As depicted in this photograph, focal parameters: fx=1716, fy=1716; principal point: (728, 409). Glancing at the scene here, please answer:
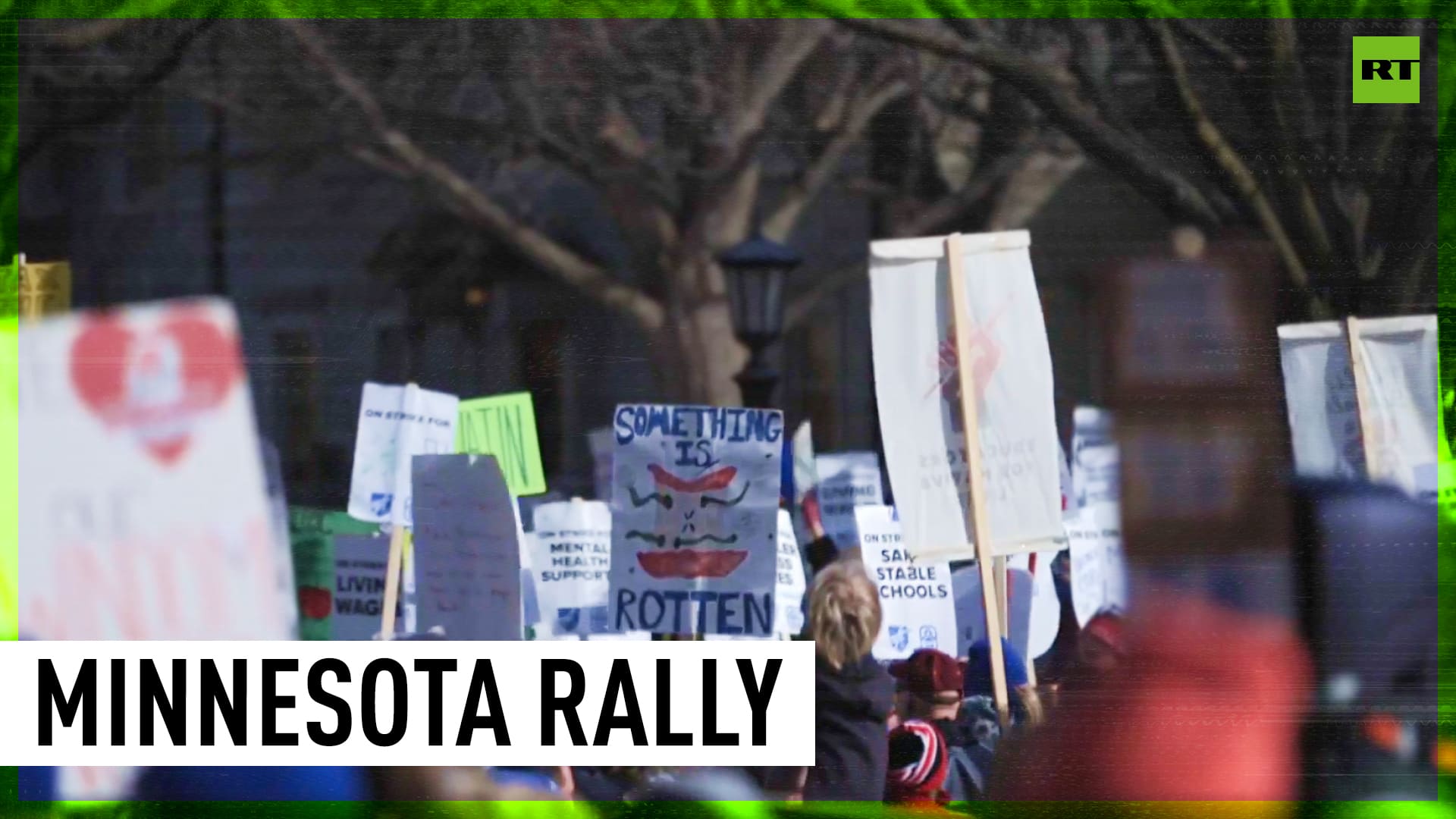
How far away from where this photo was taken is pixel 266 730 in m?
4.39

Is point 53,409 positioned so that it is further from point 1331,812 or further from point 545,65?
point 1331,812

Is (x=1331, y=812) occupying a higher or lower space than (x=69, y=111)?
lower

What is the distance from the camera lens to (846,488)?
4352 mm

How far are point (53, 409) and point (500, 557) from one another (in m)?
1.20

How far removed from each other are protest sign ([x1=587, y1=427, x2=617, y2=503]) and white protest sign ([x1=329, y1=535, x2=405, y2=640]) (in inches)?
22.7

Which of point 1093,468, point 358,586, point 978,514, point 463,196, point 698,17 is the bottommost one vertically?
point 358,586

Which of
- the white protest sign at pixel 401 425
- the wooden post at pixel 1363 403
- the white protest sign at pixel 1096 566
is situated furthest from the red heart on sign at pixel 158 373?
the wooden post at pixel 1363 403

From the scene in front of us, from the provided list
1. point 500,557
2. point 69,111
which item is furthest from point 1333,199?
point 69,111

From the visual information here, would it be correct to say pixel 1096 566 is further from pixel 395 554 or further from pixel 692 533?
pixel 395 554

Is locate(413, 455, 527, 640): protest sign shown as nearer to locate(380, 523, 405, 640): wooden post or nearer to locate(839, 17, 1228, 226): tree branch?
locate(380, 523, 405, 640): wooden post

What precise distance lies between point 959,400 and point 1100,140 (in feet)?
2.46

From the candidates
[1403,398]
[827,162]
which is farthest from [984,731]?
[827,162]

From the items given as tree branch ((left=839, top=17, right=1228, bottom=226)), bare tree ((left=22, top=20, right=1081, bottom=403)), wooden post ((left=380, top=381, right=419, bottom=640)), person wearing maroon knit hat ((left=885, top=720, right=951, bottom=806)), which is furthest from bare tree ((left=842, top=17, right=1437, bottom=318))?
wooden post ((left=380, top=381, right=419, bottom=640))

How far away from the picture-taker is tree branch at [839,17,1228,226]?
4328mm
